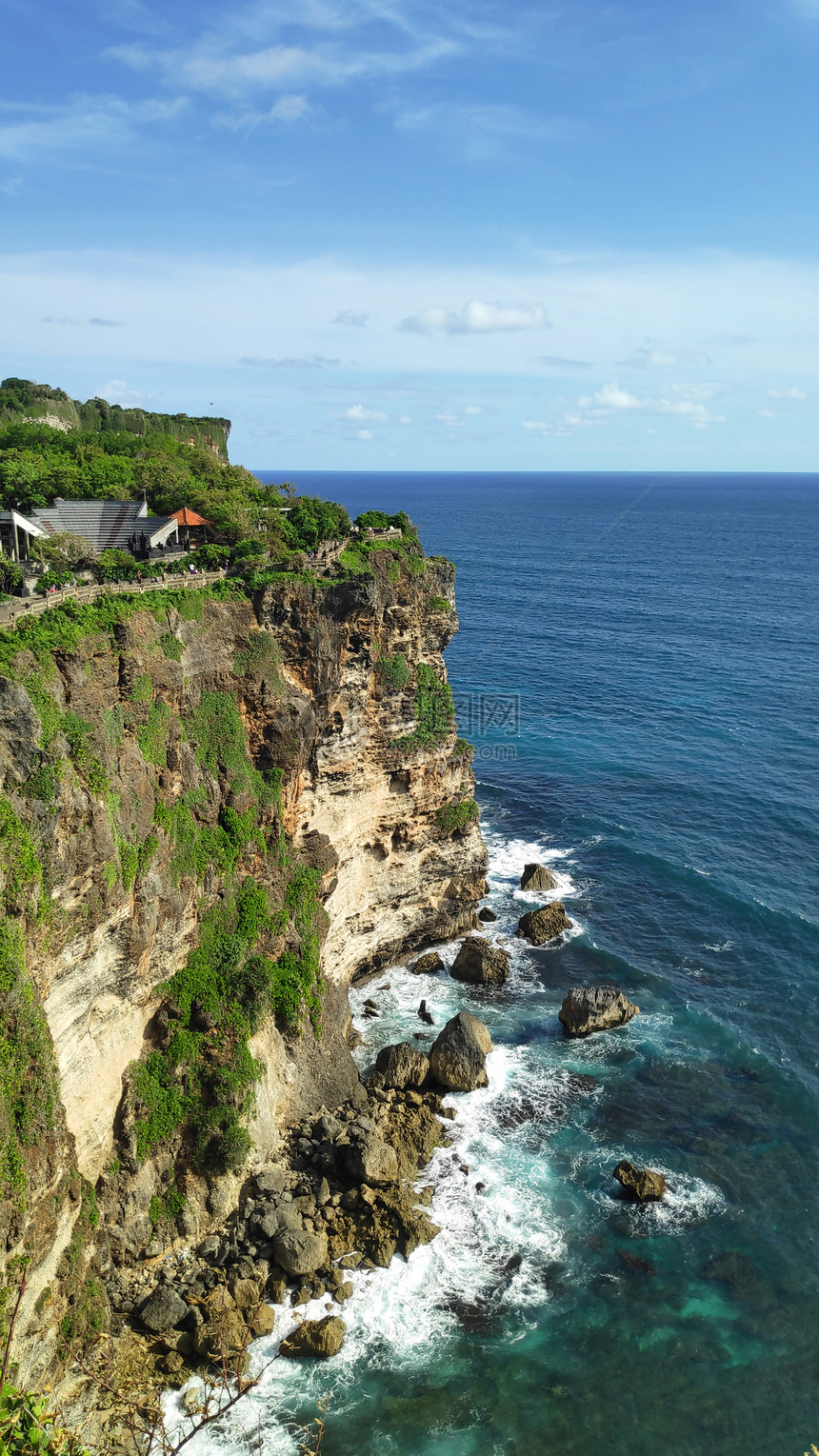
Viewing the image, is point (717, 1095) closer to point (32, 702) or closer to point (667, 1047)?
point (667, 1047)

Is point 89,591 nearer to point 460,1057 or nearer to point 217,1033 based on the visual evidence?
point 217,1033

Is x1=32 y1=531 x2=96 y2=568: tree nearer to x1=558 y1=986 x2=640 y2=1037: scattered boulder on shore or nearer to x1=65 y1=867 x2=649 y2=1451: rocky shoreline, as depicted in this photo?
x1=65 y1=867 x2=649 y2=1451: rocky shoreline

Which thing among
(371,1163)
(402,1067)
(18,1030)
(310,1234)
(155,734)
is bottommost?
(310,1234)

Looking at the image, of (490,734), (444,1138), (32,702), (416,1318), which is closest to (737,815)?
(490,734)

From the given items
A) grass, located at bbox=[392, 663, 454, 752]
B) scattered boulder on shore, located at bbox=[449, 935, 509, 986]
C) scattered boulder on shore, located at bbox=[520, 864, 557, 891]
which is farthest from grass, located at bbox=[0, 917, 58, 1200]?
scattered boulder on shore, located at bbox=[520, 864, 557, 891]

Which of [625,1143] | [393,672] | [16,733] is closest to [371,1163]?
[625,1143]
